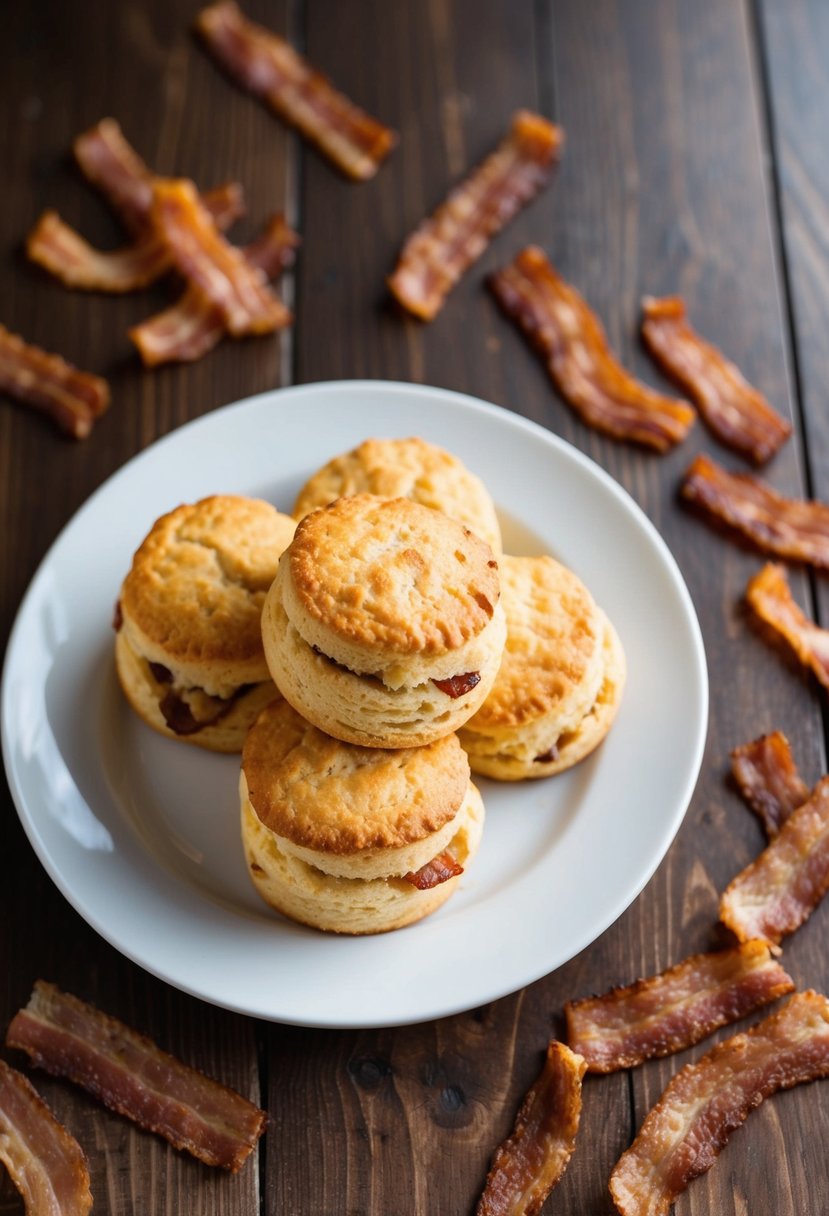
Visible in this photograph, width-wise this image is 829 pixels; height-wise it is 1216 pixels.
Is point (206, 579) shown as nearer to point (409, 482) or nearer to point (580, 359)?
point (409, 482)

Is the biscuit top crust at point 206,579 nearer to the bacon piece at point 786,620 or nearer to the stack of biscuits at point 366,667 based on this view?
the stack of biscuits at point 366,667

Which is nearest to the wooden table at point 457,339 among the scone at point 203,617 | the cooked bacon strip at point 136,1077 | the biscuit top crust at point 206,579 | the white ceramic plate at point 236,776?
the cooked bacon strip at point 136,1077

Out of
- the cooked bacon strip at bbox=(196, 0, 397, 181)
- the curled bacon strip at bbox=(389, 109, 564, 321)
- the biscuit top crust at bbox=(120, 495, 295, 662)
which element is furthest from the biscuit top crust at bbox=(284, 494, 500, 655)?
the cooked bacon strip at bbox=(196, 0, 397, 181)

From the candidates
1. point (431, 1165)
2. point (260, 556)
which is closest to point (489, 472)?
point (260, 556)

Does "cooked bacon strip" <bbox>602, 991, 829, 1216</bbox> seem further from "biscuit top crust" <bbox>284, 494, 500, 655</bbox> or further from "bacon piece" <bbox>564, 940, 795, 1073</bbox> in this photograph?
"biscuit top crust" <bbox>284, 494, 500, 655</bbox>

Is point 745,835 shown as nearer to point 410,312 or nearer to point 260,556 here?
point 260,556

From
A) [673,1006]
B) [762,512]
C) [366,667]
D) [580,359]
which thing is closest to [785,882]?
[673,1006]

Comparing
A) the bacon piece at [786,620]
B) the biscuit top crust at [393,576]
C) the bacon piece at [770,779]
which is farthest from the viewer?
the bacon piece at [786,620]
